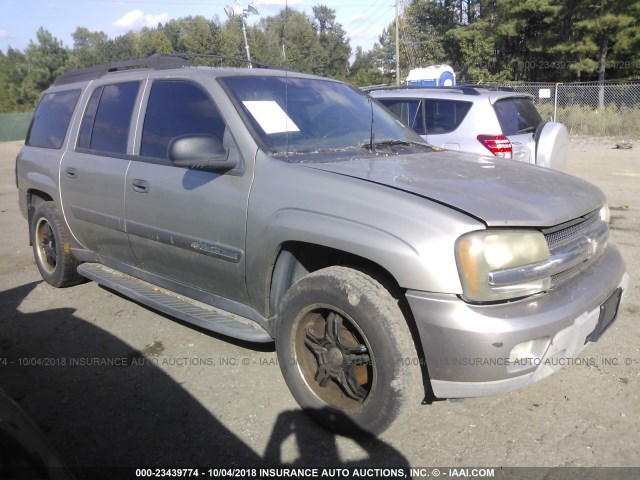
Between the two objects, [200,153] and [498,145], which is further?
[498,145]

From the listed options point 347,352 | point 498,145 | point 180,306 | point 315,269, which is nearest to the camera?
point 347,352

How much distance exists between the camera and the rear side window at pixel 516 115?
273 inches

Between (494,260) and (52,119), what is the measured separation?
4.34 meters

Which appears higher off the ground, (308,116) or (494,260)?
(308,116)

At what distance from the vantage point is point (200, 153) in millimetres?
2939

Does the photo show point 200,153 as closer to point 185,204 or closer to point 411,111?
point 185,204

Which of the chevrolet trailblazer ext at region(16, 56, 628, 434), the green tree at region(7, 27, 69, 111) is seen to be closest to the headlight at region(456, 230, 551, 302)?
the chevrolet trailblazer ext at region(16, 56, 628, 434)

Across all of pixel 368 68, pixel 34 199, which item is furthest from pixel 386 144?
pixel 368 68

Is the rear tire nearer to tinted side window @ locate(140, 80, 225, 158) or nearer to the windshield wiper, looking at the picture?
tinted side window @ locate(140, 80, 225, 158)

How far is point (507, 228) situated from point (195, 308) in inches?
80.5

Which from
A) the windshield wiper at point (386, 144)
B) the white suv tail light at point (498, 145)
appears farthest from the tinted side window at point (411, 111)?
the windshield wiper at point (386, 144)

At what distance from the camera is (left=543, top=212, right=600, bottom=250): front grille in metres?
2.54

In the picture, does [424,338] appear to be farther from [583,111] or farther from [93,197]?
[583,111]

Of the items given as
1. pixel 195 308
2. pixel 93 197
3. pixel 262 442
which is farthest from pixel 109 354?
pixel 262 442
